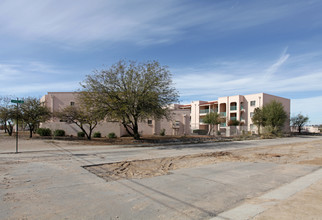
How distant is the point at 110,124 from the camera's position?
31875mm

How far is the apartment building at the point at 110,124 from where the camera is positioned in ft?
100

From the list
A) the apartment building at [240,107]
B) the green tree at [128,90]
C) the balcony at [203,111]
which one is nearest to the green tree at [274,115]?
the apartment building at [240,107]

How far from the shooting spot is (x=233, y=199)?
5.88m

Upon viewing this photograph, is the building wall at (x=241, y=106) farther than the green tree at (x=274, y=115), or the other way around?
the building wall at (x=241, y=106)

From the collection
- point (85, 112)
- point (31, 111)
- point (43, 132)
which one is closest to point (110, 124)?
point (43, 132)

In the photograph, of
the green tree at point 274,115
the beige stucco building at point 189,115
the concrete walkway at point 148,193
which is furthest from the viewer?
the green tree at point 274,115

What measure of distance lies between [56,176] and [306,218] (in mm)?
7494

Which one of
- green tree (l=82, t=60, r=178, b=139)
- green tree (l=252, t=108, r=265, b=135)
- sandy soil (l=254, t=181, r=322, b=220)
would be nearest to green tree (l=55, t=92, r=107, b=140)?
green tree (l=82, t=60, r=178, b=139)

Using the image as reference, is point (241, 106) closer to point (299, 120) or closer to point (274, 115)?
point (274, 115)

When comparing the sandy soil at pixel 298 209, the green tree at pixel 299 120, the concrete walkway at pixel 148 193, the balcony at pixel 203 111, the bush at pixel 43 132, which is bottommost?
the concrete walkway at pixel 148 193

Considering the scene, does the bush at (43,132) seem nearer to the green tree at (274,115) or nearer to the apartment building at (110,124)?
the apartment building at (110,124)

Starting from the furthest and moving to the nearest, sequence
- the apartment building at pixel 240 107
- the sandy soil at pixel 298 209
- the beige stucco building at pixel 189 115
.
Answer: the apartment building at pixel 240 107, the beige stucco building at pixel 189 115, the sandy soil at pixel 298 209

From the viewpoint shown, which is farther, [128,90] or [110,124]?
[110,124]

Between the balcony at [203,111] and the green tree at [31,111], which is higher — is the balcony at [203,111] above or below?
above
